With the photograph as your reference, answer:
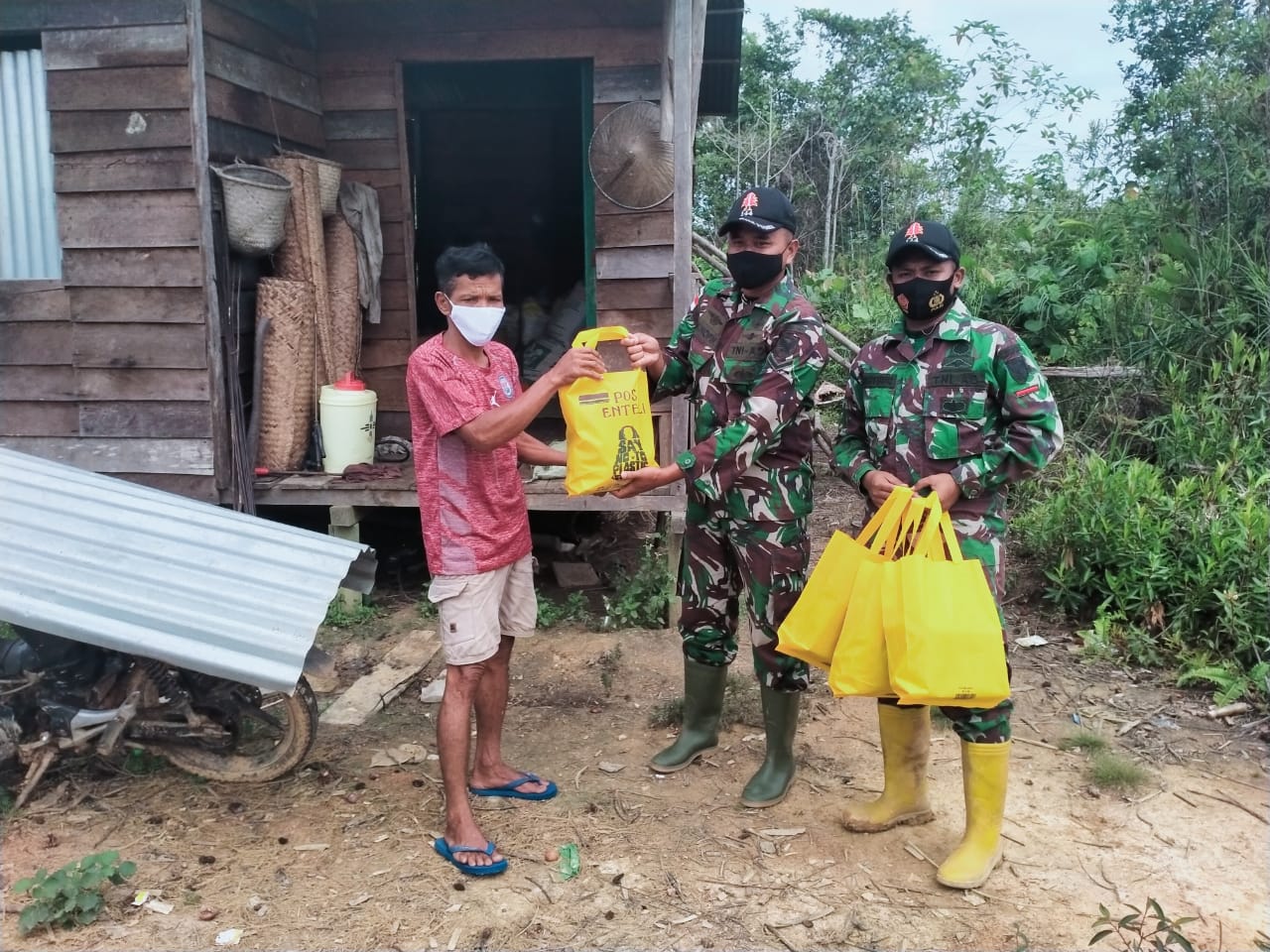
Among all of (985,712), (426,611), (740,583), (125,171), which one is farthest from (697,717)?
(125,171)

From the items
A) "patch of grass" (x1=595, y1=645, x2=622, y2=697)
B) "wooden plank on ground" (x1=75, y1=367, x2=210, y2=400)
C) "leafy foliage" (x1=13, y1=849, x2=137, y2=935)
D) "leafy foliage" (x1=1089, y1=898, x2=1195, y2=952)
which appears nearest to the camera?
"leafy foliage" (x1=1089, y1=898, x2=1195, y2=952)

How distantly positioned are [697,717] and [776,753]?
39 cm

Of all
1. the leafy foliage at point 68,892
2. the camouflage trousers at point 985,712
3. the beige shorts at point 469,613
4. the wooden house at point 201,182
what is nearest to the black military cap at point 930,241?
the camouflage trousers at point 985,712

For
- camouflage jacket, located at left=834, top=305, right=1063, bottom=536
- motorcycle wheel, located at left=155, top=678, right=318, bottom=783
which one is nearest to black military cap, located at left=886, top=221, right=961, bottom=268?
camouflage jacket, located at left=834, top=305, right=1063, bottom=536

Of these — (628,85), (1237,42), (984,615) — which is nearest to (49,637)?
(984,615)

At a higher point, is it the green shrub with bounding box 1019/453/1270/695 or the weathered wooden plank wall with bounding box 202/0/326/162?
the weathered wooden plank wall with bounding box 202/0/326/162

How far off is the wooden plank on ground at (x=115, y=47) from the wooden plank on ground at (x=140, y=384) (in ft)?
5.08

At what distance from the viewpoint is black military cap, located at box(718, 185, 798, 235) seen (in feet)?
9.89

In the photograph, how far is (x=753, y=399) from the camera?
3.07 metres

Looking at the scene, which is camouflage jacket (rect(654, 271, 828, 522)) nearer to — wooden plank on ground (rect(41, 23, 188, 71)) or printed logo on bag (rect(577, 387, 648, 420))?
printed logo on bag (rect(577, 387, 648, 420))

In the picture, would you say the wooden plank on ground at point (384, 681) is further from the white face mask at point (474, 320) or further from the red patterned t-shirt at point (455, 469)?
the white face mask at point (474, 320)

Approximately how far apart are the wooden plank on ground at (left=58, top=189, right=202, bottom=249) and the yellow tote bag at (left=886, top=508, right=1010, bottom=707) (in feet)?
13.6

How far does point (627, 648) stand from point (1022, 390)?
278 centimetres

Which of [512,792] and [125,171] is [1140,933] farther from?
[125,171]
